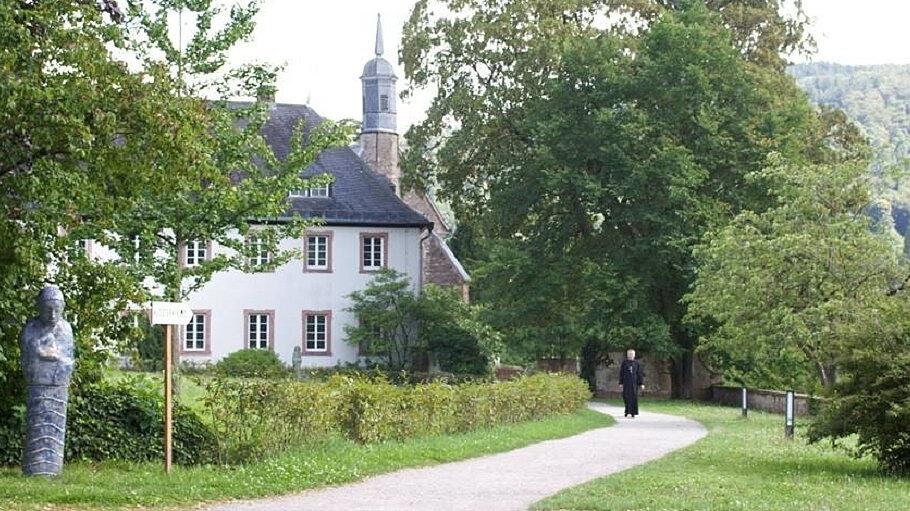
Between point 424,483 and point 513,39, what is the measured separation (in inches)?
1388

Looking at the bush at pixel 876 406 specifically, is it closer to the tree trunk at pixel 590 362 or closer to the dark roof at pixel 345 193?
the tree trunk at pixel 590 362

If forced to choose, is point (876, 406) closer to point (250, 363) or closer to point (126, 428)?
point (126, 428)

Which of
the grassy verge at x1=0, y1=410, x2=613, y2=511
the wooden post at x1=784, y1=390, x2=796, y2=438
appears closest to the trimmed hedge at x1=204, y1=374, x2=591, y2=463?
the grassy verge at x1=0, y1=410, x2=613, y2=511

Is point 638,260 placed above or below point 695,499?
above

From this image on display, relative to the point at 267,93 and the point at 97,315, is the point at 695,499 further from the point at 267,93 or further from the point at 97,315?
the point at 267,93

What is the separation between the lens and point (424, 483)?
57.7 ft

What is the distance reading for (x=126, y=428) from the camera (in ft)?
61.7

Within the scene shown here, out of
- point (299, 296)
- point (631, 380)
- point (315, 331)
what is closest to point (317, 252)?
point (299, 296)

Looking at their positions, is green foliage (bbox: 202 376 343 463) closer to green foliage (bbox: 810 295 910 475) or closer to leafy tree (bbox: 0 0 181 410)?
leafy tree (bbox: 0 0 181 410)

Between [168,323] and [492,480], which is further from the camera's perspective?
[492,480]

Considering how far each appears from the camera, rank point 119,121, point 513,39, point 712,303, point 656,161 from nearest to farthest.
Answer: point 119,121, point 712,303, point 656,161, point 513,39

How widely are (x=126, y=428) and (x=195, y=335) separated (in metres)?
35.6

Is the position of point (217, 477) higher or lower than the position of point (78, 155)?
lower

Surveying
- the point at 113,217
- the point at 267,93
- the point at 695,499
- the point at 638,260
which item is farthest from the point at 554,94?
the point at 695,499
